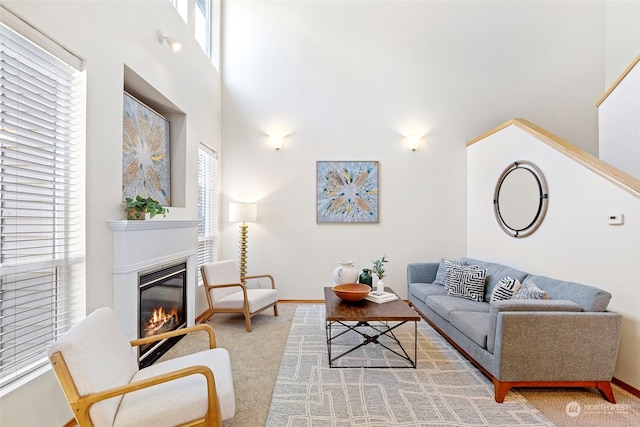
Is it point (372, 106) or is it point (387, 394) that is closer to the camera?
point (387, 394)

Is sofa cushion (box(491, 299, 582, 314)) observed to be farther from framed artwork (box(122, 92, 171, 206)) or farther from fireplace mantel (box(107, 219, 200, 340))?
framed artwork (box(122, 92, 171, 206))

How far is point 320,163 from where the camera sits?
4.66m

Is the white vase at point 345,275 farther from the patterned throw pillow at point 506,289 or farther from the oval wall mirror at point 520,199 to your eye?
the oval wall mirror at point 520,199

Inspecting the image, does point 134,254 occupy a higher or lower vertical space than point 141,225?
lower

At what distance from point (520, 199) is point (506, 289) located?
45.3 inches

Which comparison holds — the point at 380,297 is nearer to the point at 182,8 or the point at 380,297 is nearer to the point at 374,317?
the point at 374,317

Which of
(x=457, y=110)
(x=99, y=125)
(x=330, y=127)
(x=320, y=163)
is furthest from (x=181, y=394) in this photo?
(x=457, y=110)

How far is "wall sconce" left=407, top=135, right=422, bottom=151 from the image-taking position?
4.63 metres

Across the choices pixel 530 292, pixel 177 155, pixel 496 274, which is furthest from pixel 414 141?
pixel 177 155

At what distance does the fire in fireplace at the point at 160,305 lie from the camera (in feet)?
8.59

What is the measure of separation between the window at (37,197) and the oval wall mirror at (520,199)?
4048 mm

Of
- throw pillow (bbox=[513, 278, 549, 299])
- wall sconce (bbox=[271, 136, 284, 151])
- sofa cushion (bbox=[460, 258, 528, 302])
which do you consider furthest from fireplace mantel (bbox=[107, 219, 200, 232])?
sofa cushion (bbox=[460, 258, 528, 302])

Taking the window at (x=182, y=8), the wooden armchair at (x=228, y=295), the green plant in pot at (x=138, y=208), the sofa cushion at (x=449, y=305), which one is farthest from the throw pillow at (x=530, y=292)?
the window at (x=182, y=8)

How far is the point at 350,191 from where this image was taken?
466 cm
